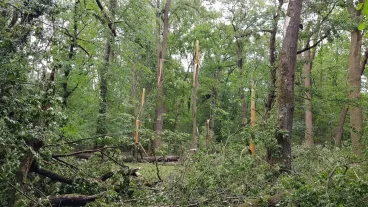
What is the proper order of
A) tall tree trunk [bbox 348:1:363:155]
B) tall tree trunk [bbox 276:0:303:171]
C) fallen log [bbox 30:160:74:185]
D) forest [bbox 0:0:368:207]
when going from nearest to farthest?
forest [bbox 0:0:368:207] < fallen log [bbox 30:160:74:185] < tall tree trunk [bbox 276:0:303:171] < tall tree trunk [bbox 348:1:363:155]

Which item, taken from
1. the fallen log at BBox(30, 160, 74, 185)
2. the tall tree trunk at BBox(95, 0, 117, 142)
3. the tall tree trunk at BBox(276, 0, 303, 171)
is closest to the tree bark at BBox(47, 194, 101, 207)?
the fallen log at BBox(30, 160, 74, 185)

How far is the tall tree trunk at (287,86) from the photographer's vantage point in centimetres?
722

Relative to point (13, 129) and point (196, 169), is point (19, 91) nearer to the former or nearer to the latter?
point (13, 129)

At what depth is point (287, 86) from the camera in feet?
24.6

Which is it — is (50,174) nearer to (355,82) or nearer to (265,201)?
(265,201)

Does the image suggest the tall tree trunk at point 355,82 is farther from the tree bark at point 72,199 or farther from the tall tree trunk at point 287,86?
the tree bark at point 72,199

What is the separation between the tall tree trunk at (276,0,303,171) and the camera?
7.22 meters

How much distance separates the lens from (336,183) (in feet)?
14.3

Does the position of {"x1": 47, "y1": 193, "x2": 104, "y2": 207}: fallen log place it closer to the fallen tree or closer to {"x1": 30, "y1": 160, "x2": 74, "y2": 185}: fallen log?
the fallen tree

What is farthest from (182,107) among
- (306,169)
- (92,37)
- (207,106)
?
(306,169)

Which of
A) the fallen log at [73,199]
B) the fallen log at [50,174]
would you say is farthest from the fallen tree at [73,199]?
the fallen log at [50,174]

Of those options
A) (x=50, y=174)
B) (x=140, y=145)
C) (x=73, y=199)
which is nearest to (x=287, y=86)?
(x=140, y=145)

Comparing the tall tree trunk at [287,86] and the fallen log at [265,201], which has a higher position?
the tall tree trunk at [287,86]

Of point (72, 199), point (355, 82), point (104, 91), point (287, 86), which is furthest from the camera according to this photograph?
point (104, 91)
